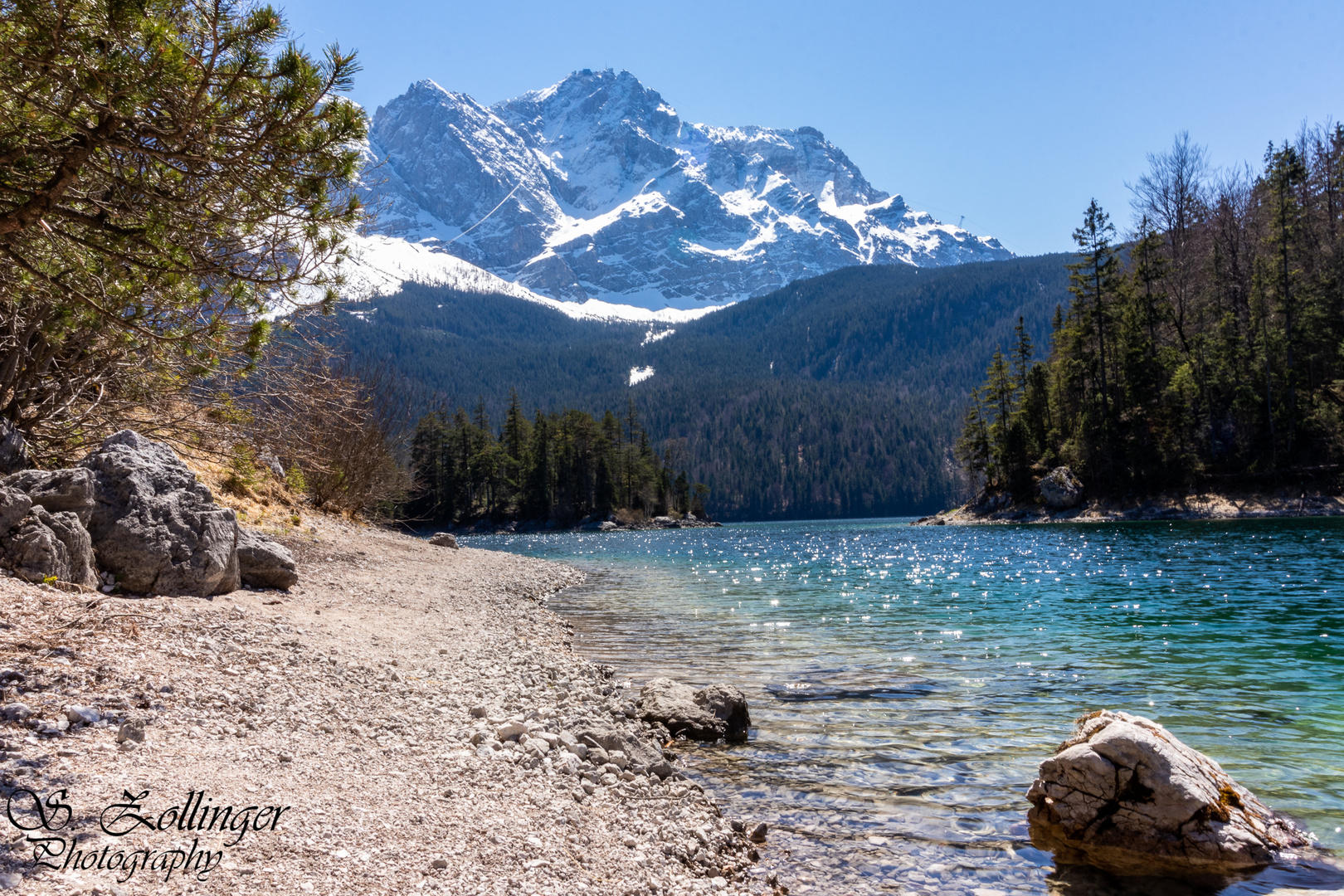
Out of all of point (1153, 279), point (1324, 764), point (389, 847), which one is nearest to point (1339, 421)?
point (1153, 279)

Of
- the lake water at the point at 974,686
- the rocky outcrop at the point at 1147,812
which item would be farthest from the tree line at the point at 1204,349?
the rocky outcrop at the point at 1147,812

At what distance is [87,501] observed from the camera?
25.3 ft

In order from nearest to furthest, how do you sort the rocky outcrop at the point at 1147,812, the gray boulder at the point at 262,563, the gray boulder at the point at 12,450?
the rocky outcrop at the point at 1147,812
the gray boulder at the point at 12,450
the gray boulder at the point at 262,563

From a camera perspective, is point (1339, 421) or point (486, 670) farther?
point (1339, 421)

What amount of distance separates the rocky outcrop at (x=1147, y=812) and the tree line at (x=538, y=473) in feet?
334

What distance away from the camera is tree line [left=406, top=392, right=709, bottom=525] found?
103812mm

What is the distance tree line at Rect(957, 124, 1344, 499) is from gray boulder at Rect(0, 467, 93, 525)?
59290mm

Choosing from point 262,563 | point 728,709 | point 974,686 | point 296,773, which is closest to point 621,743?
point 728,709

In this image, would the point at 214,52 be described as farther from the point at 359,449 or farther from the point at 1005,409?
the point at 1005,409

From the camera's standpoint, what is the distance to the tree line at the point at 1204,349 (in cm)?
4538

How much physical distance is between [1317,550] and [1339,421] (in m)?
24.7

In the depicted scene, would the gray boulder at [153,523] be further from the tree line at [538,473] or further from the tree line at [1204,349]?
the tree line at [538,473]

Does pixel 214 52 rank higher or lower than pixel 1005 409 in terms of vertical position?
lower

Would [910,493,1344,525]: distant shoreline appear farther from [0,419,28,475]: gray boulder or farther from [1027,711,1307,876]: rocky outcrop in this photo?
[0,419,28,475]: gray boulder
